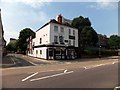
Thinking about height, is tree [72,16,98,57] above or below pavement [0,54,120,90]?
above

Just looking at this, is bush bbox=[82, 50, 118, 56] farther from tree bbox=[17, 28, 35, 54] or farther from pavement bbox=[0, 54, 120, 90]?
pavement bbox=[0, 54, 120, 90]

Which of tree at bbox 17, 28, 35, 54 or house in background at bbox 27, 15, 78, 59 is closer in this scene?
house in background at bbox 27, 15, 78, 59

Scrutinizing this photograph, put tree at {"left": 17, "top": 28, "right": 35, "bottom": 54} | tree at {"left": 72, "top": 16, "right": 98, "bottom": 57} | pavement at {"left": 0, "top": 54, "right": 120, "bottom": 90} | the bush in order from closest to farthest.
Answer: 1. pavement at {"left": 0, "top": 54, "right": 120, "bottom": 90}
2. the bush
3. tree at {"left": 72, "top": 16, "right": 98, "bottom": 57}
4. tree at {"left": 17, "top": 28, "right": 35, "bottom": 54}

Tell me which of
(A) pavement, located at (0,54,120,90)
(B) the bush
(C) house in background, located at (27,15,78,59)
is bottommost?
(A) pavement, located at (0,54,120,90)

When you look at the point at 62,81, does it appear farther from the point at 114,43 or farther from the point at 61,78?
the point at 114,43

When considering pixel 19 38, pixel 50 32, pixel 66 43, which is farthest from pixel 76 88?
pixel 19 38

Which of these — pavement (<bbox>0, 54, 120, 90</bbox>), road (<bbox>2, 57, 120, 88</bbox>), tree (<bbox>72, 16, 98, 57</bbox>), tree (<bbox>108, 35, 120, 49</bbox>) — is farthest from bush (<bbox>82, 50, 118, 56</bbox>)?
road (<bbox>2, 57, 120, 88</bbox>)

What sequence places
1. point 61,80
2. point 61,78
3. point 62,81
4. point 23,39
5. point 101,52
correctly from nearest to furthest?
point 62,81 < point 61,80 < point 61,78 < point 101,52 < point 23,39

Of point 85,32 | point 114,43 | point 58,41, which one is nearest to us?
point 58,41

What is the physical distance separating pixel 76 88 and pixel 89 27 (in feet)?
198

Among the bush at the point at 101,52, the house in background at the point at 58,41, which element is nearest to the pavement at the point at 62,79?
the house in background at the point at 58,41

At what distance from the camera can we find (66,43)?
167 feet

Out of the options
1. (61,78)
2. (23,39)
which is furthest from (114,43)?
(61,78)

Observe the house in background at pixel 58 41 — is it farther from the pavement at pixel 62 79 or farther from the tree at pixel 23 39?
the tree at pixel 23 39
